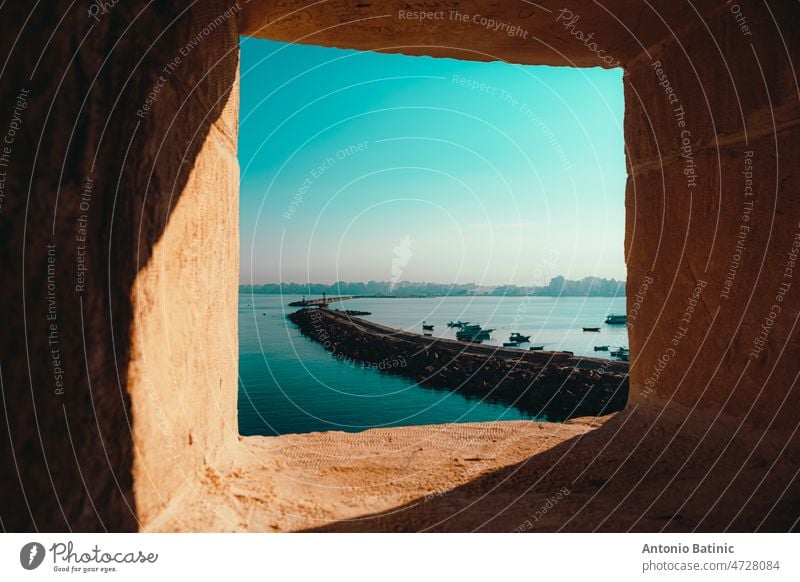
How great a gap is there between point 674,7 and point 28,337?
13.8 ft

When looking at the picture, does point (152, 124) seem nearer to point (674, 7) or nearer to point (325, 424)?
point (674, 7)

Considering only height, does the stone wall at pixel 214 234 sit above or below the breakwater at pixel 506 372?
above

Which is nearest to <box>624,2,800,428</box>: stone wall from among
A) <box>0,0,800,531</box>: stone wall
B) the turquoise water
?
<box>0,0,800,531</box>: stone wall

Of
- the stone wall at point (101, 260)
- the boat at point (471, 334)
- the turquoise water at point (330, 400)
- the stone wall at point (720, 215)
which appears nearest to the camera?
the stone wall at point (101, 260)

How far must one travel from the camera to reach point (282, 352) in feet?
118

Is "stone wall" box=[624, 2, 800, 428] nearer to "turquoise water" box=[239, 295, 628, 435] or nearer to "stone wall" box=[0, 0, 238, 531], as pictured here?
"stone wall" box=[0, 0, 238, 531]

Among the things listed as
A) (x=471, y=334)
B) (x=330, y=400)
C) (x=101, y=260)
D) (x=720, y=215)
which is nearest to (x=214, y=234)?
(x=101, y=260)

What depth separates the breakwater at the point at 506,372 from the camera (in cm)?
2125

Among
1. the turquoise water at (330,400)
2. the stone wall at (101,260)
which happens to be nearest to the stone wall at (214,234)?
the stone wall at (101,260)

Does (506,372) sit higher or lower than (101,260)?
lower

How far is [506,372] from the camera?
24.7 meters

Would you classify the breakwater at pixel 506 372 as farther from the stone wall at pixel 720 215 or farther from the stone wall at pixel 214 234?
the stone wall at pixel 214 234

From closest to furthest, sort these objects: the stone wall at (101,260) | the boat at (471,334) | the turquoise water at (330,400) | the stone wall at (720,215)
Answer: the stone wall at (101,260)
the stone wall at (720,215)
the turquoise water at (330,400)
the boat at (471,334)

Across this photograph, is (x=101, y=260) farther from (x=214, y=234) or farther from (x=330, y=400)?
(x=330, y=400)
